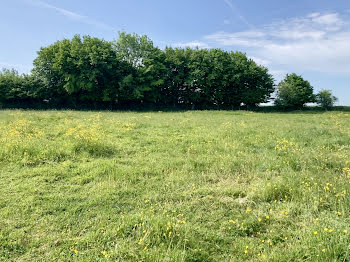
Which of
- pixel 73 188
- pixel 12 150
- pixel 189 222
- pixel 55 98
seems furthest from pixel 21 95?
pixel 189 222

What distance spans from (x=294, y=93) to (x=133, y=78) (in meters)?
32.0

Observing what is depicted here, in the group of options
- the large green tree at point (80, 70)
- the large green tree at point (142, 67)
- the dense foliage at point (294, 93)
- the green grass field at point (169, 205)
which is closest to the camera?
the green grass field at point (169, 205)

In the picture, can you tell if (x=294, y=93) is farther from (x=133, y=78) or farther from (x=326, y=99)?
(x=133, y=78)

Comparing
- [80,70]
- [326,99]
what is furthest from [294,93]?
[80,70]

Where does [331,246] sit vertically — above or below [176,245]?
above

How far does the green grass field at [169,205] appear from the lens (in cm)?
330

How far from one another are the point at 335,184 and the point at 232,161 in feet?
9.22

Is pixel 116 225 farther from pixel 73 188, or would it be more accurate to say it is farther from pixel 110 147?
pixel 110 147

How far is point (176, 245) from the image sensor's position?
3.33 m

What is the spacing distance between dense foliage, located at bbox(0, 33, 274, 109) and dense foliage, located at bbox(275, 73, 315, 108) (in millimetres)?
2563

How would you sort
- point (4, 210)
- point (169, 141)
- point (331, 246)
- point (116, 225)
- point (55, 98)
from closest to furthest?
point (331, 246) → point (116, 225) → point (4, 210) → point (169, 141) → point (55, 98)

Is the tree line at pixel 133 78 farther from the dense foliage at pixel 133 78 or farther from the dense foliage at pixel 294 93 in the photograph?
the dense foliage at pixel 294 93

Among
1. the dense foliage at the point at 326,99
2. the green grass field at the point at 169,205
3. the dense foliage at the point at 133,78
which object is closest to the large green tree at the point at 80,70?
the dense foliage at the point at 133,78

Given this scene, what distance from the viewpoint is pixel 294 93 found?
4444 cm
